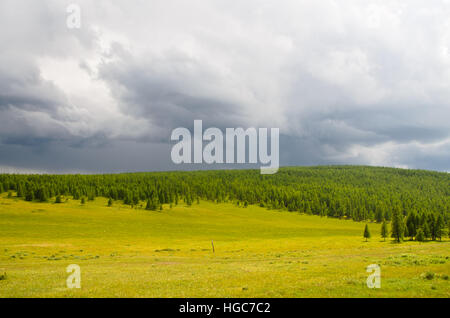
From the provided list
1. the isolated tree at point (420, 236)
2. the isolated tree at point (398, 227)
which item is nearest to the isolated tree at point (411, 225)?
the isolated tree at point (420, 236)

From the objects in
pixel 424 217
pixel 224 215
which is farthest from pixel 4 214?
pixel 424 217

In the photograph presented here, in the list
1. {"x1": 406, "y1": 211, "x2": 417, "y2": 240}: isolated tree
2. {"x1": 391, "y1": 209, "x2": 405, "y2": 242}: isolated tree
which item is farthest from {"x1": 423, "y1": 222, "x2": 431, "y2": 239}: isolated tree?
{"x1": 391, "y1": 209, "x2": 405, "y2": 242}: isolated tree

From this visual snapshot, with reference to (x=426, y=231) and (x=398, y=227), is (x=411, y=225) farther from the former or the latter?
(x=398, y=227)

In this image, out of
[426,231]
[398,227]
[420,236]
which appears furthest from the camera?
[426,231]

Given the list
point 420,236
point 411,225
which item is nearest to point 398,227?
point 420,236

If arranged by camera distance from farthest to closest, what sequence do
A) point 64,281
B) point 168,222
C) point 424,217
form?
point 168,222
point 424,217
point 64,281

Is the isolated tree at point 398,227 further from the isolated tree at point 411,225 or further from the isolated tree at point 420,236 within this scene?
the isolated tree at point 411,225

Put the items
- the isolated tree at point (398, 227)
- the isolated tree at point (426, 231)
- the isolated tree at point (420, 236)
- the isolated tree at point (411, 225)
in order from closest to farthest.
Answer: the isolated tree at point (398, 227) → the isolated tree at point (420, 236) → the isolated tree at point (426, 231) → the isolated tree at point (411, 225)

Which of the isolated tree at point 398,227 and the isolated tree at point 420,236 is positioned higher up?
the isolated tree at point 398,227

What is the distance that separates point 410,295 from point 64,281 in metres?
24.9

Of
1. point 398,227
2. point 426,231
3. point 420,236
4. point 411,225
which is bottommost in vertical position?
point 420,236

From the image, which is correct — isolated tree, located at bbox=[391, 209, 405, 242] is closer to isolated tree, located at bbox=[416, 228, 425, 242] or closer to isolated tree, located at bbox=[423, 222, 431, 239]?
isolated tree, located at bbox=[416, 228, 425, 242]
